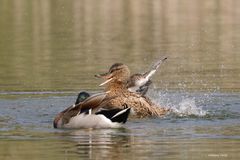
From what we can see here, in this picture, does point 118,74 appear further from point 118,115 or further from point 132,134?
point 132,134

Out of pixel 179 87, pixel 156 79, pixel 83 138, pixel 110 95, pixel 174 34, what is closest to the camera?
pixel 83 138

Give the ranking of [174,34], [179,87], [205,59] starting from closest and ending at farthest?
1. [179,87]
2. [205,59]
3. [174,34]

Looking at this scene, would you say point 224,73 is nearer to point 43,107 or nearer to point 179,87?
point 179,87

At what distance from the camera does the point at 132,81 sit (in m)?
17.1

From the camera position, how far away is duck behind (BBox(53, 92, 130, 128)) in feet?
50.0

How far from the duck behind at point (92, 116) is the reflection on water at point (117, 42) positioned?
4.00 meters

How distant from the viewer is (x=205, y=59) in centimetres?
2459

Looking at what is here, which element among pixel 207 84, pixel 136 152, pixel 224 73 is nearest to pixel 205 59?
pixel 224 73

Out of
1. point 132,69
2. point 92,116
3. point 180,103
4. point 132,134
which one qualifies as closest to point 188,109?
point 180,103

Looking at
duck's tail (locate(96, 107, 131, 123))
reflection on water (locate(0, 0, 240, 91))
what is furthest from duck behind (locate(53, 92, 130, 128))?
reflection on water (locate(0, 0, 240, 91))

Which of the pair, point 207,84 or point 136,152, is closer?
point 136,152

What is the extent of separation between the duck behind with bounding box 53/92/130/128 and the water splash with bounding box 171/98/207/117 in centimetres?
156

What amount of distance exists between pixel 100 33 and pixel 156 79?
1287 centimetres

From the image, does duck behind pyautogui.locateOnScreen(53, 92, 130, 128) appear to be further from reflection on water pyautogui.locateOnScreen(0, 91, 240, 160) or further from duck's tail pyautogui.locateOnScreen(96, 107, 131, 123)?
reflection on water pyautogui.locateOnScreen(0, 91, 240, 160)
